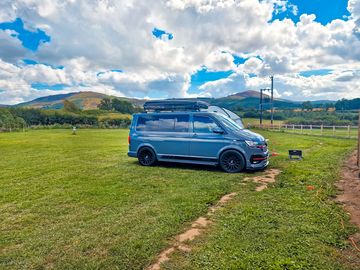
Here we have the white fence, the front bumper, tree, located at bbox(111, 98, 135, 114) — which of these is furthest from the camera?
tree, located at bbox(111, 98, 135, 114)

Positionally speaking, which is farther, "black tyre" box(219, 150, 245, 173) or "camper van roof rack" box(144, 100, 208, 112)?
"camper van roof rack" box(144, 100, 208, 112)

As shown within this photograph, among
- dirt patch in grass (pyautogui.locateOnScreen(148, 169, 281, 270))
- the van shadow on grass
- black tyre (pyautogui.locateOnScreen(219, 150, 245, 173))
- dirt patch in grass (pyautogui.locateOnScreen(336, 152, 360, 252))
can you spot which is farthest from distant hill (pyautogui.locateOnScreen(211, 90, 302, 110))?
dirt patch in grass (pyautogui.locateOnScreen(148, 169, 281, 270))

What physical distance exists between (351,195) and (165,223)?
14.8ft

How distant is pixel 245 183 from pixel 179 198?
2.34 metres

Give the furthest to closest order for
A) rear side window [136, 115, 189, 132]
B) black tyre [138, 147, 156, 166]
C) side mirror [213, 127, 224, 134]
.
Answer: black tyre [138, 147, 156, 166] < rear side window [136, 115, 189, 132] < side mirror [213, 127, 224, 134]

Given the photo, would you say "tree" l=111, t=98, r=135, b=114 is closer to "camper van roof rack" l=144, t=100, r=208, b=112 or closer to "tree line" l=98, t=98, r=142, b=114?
"tree line" l=98, t=98, r=142, b=114

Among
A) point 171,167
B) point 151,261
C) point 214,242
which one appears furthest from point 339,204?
point 171,167

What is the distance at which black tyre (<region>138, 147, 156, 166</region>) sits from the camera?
390 inches

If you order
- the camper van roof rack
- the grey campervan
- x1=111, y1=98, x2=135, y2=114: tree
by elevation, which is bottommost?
the grey campervan

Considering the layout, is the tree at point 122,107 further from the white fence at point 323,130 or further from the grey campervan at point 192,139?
the grey campervan at point 192,139

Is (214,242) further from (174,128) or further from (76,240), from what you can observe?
(174,128)

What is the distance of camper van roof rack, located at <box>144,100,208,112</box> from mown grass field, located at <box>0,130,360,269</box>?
291 centimetres

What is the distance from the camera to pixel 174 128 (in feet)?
30.9

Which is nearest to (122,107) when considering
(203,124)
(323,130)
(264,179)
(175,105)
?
(323,130)
